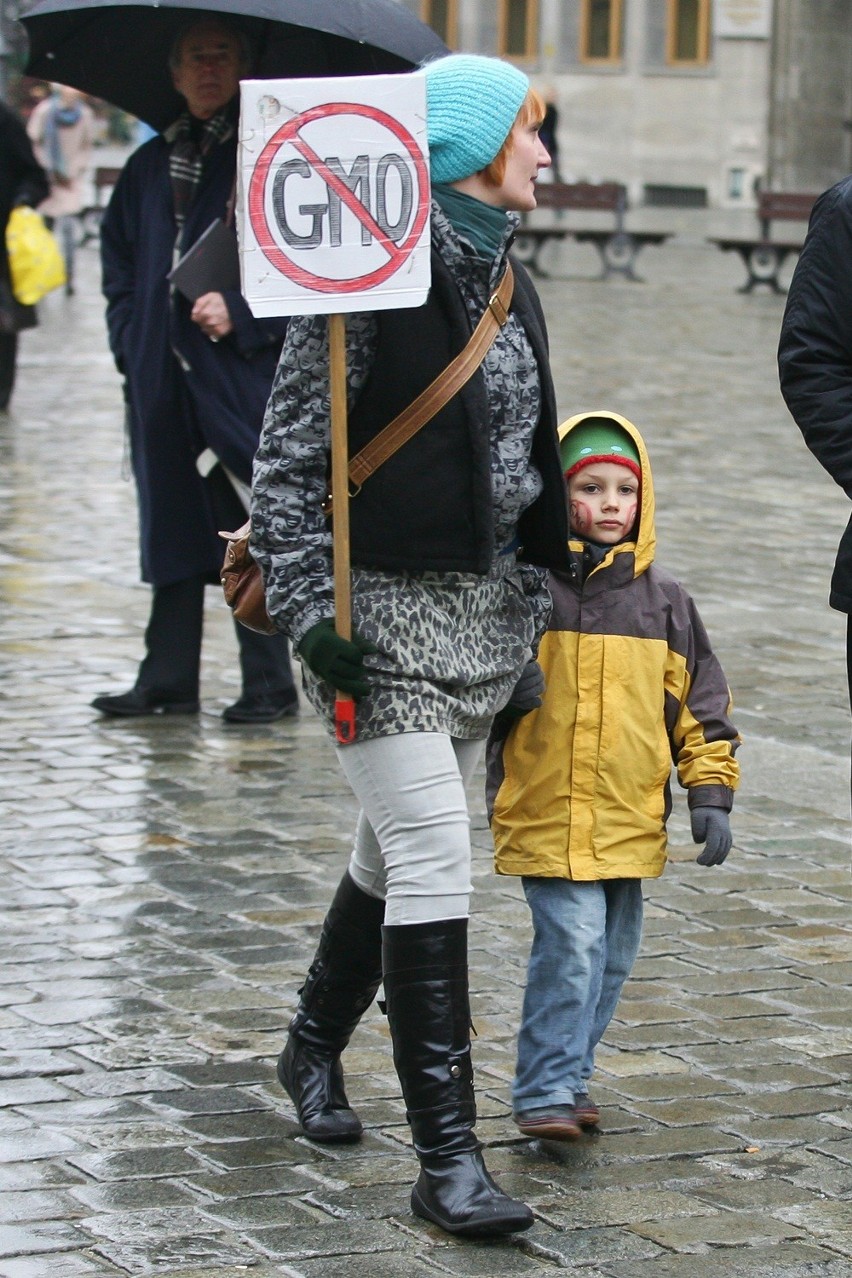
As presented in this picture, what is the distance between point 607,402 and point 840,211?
36.3 ft

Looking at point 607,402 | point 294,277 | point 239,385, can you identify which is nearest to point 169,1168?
point 294,277

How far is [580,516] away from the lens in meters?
4.25

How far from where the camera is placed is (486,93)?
3.83 m

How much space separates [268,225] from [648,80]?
46.8 meters

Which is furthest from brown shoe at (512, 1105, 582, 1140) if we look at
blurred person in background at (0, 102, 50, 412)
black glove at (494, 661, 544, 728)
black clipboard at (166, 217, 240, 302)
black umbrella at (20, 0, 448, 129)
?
blurred person in background at (0, 102, 50, 412)

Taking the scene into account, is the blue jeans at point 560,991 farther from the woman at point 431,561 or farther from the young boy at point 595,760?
the woman at point 431,561

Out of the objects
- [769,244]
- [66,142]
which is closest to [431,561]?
[66,142]

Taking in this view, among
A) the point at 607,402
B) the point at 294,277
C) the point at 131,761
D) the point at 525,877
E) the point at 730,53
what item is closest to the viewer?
the point at 294,277

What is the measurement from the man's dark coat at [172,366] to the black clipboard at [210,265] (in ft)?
0.22

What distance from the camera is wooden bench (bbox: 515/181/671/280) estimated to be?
89.5 ft

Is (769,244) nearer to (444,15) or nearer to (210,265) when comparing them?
(210,265)

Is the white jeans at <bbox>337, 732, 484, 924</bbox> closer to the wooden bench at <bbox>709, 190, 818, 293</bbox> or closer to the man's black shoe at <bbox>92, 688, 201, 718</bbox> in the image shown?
the man's black shoe at <bbox>92, 688, 201, 718</bbox>

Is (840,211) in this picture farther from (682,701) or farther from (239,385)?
(239,385)

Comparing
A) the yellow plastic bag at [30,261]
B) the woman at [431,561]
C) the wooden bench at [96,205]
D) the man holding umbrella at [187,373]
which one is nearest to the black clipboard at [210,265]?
the man holding umbrella at [187,373]
